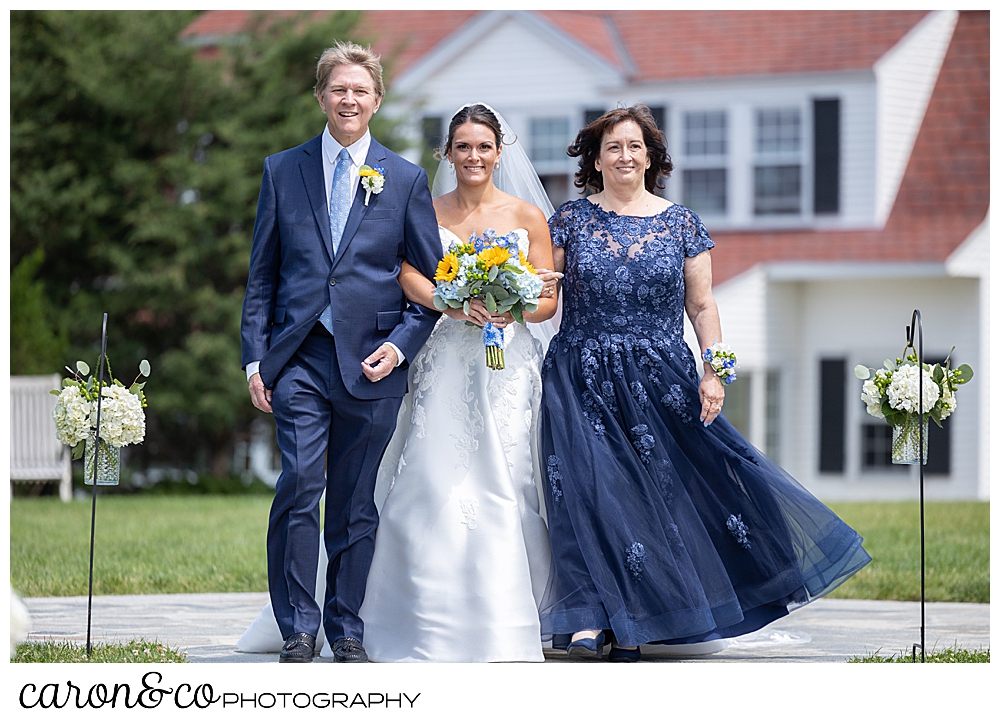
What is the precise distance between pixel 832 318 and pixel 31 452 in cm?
1064

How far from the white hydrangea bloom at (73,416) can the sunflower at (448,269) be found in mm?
1531

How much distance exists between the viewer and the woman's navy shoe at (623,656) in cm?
509

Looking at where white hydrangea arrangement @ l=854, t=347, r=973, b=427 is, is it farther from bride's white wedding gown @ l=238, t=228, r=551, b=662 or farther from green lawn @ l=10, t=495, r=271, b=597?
green lawn @ l=10, t=495, r=271, b=597

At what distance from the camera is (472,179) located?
5.47 metres

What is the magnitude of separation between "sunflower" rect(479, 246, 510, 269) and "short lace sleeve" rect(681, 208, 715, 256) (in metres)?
1.01

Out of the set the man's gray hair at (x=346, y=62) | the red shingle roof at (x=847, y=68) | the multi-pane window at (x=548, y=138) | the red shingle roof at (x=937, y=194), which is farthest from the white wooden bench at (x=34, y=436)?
the man's gray hair at (x=346, y=62)

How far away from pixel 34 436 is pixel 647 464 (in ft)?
34.5

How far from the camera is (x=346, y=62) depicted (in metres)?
4.99

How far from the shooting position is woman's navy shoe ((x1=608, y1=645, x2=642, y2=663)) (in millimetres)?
5088

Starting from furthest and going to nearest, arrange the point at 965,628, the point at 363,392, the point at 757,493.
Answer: the point at 965,628 → the point at 757,493 → the point at 363,392

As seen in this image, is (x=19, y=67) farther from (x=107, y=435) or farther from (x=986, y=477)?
(x=986, y=477)

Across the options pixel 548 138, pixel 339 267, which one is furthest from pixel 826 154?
pixel 339 267

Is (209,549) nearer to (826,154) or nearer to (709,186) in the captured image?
(709,186)
